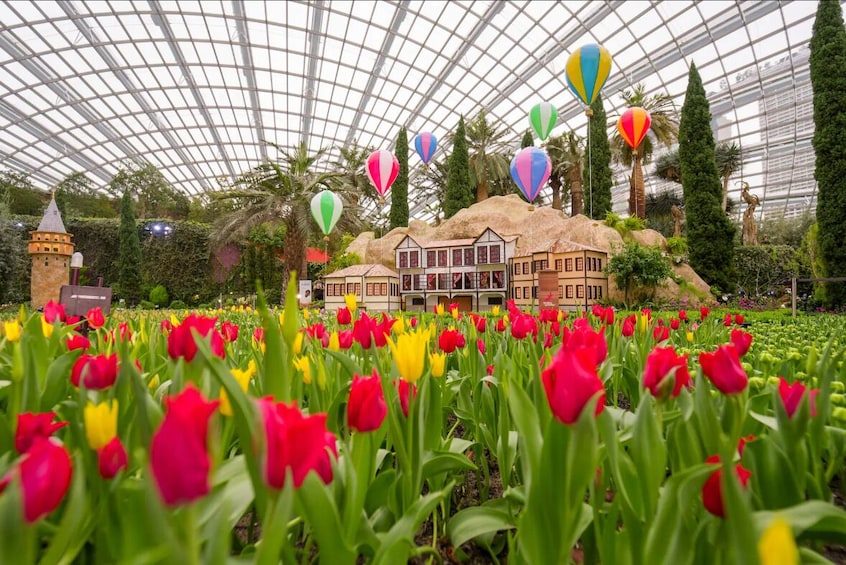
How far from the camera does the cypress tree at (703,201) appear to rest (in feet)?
48.7

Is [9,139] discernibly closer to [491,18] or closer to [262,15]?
[262,15]

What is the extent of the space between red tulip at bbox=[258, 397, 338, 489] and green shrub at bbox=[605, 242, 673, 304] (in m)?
12.7

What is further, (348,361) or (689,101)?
(689,101)

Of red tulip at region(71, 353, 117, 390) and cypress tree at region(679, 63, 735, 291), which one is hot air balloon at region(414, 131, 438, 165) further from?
red tulip at region(71, 353, 117, 390)

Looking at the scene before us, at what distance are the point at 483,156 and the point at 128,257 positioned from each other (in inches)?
717

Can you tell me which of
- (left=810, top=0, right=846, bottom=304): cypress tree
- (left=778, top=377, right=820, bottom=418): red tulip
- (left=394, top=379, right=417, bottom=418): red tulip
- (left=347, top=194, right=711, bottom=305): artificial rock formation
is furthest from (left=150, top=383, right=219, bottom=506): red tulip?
(left=810, top=0, right=846, bottom=304): cypress tree

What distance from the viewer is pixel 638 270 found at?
476 inches

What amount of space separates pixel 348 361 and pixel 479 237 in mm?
15066

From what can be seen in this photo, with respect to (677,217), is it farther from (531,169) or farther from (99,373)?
(99,373)

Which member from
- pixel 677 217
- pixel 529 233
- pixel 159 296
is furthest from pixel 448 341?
pixel 677 217

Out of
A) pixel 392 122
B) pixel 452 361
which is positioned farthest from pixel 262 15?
pixel 452 361

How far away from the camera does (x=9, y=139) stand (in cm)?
2752

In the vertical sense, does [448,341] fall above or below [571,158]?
below

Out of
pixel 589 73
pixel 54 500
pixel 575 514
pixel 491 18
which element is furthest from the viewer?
pixel 491 18
